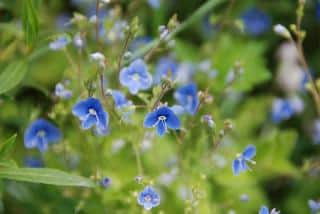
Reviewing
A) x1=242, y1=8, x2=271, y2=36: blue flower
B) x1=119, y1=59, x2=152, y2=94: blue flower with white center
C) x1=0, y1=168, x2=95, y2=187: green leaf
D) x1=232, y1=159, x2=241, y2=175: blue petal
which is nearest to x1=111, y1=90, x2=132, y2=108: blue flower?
x1=119, y1=59, x2=152, y2=94: blue flower with white center

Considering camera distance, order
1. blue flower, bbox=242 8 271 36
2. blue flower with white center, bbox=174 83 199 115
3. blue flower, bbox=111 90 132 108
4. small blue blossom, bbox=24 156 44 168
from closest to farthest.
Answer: blue flower, bbox=111 90 132 108, blue flower with white center, bbox=174 83 199 115, small blue blossom, bbox=24 156 44 168, blue flower, bbox=242 8 271 36

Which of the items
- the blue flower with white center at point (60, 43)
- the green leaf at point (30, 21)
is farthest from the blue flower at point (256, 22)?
the green leaf at point (30, 21)

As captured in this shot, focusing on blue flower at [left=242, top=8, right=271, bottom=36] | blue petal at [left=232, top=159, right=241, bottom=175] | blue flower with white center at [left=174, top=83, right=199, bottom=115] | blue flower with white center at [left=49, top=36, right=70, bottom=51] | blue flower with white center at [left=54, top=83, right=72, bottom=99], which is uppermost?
blue flower at [left=242, top=8, right=271, bottom=36]

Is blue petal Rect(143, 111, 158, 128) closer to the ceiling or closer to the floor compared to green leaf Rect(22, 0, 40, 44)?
closer to the floor

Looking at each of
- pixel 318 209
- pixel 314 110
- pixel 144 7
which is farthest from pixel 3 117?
pixel 314 110

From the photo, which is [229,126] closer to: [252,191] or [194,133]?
[194,133]

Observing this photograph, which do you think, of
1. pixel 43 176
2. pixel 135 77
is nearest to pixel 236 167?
pixel 135 77

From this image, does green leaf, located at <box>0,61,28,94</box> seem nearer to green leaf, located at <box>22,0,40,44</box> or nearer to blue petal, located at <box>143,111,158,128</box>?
green leaf, located at <box>22,0,40,44</box>

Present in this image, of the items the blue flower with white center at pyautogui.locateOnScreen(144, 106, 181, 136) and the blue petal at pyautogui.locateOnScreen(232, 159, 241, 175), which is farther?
the blue petal at pyautogui.locateOnScreen(232, 159, 241, 175)
